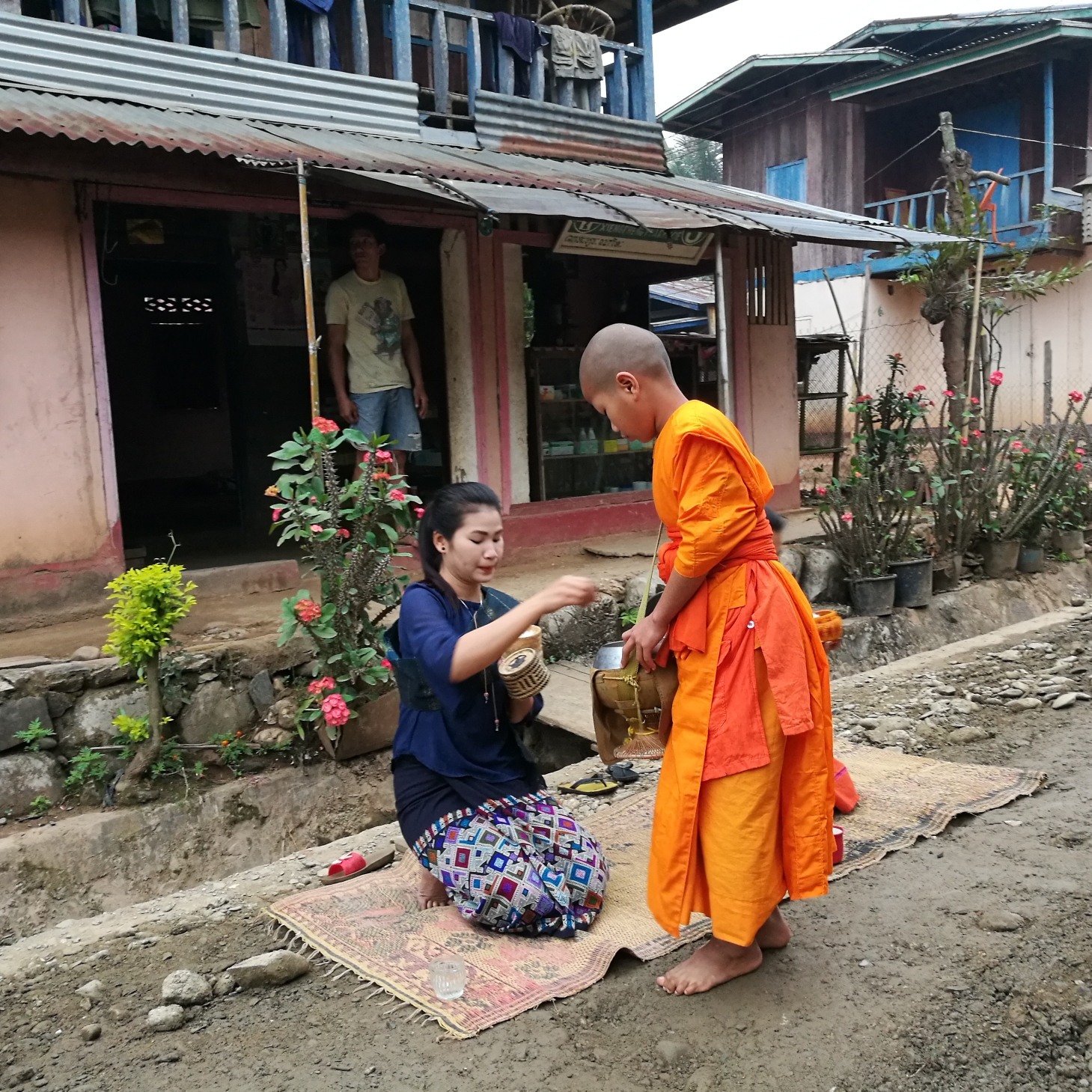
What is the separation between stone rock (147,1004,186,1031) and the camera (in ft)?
8.63

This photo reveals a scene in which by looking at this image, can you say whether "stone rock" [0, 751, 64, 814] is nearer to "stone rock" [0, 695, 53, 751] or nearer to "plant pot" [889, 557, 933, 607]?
"stone rock" [0, 695, 53, 751]

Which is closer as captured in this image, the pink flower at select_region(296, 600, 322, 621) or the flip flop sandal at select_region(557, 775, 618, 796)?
the flip flop sandal at select_region(557, 775, 618, 796)

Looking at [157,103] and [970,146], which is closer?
[157,103]

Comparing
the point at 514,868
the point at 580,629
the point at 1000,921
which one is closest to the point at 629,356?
the point at 514,868

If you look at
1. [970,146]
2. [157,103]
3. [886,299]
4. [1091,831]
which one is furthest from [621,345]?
[970,146]

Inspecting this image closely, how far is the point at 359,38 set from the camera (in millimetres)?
7203

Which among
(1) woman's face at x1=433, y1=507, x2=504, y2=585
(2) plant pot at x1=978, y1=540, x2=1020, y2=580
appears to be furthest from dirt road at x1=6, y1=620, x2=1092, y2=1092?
(2) plant pot at x1=978, y1=540, x2=1020, y2=580

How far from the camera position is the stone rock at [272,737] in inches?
187

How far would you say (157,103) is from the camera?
6.18 meters

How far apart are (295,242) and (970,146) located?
41.8 ft

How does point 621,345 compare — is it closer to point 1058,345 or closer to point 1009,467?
point 1009,467

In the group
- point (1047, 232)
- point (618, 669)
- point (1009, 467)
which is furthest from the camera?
point (1047, 232)

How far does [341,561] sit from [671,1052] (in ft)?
9.19

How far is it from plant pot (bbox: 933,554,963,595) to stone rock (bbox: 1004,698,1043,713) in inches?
90.5
